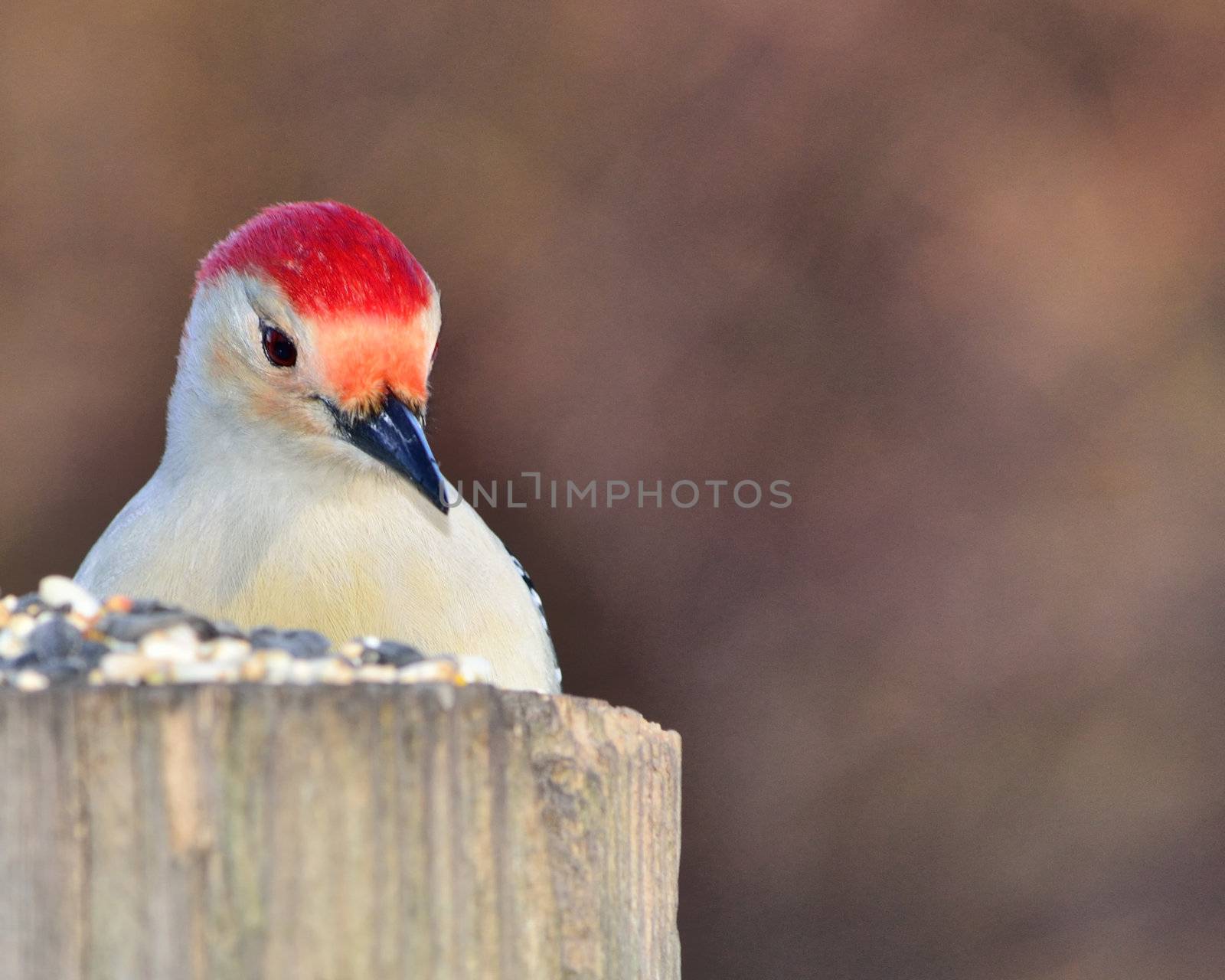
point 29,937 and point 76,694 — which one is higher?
point 76,694

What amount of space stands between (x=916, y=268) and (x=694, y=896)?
176 centimetres

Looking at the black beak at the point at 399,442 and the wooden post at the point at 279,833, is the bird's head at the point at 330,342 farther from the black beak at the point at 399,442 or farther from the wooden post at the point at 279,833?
the wooden post at the point at 279,833

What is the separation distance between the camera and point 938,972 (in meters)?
3.99

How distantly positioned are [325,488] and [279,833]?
4.11ft

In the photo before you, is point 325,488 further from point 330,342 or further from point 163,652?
point 163,652

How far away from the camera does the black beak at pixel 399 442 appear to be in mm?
2154

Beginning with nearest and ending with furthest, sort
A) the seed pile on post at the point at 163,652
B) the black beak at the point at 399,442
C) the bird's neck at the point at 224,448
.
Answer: the seed pile on post at the point at 163,652 < the black beak at the point at 399,442 < the bird's neck at the point at 224,448

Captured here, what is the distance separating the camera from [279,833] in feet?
3.63

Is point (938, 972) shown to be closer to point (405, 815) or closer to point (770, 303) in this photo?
point (770, 303)

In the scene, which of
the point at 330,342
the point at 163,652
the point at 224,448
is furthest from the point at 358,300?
the point at 163,652

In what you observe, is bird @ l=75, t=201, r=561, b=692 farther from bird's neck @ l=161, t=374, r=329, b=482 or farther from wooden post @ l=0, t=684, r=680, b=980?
wooden post @ l=0, t=684, r=680, b=980

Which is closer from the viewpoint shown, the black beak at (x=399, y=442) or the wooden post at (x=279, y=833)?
the wooden post at (x=279, y=833)

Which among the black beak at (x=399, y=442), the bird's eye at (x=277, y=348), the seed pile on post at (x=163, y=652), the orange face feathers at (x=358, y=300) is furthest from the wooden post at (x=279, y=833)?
the bird's eye at (x=277, y=348)

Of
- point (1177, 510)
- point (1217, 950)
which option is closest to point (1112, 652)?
point (1177, 510)
